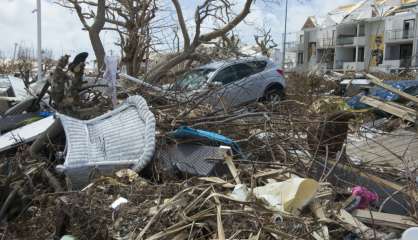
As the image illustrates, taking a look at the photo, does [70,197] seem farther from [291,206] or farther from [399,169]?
[399,169]

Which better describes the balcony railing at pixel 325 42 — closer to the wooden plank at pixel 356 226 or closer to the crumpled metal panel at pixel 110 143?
the crumpled metal panel at pixel 110 143

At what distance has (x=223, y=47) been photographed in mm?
14672

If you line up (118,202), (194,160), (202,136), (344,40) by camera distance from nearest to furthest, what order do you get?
(118,202)
(194,160)
(202,136)
(344,40)

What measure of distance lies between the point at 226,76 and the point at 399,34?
5361 cm

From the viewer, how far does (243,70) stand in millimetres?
12750

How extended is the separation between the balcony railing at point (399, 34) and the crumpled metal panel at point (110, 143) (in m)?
58.9

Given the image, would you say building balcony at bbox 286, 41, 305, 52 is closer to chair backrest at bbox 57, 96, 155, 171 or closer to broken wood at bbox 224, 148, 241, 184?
chair backrest at bbox 57, 96, 155, 171

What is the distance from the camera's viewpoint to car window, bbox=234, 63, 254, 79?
41.1 feet

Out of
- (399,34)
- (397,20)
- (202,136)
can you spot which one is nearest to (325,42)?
(397,20)

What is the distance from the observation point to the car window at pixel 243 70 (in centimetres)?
1253

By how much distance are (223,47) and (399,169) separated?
1003 centimetres

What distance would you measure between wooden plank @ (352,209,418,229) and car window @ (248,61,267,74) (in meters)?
9.60

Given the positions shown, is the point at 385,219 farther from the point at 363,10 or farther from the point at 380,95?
the point at 363,10

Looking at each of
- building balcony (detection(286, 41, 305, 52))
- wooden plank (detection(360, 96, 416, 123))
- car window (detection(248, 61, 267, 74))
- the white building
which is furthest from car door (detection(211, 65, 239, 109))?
building balcony (detection(286, 41, 305, 52))
